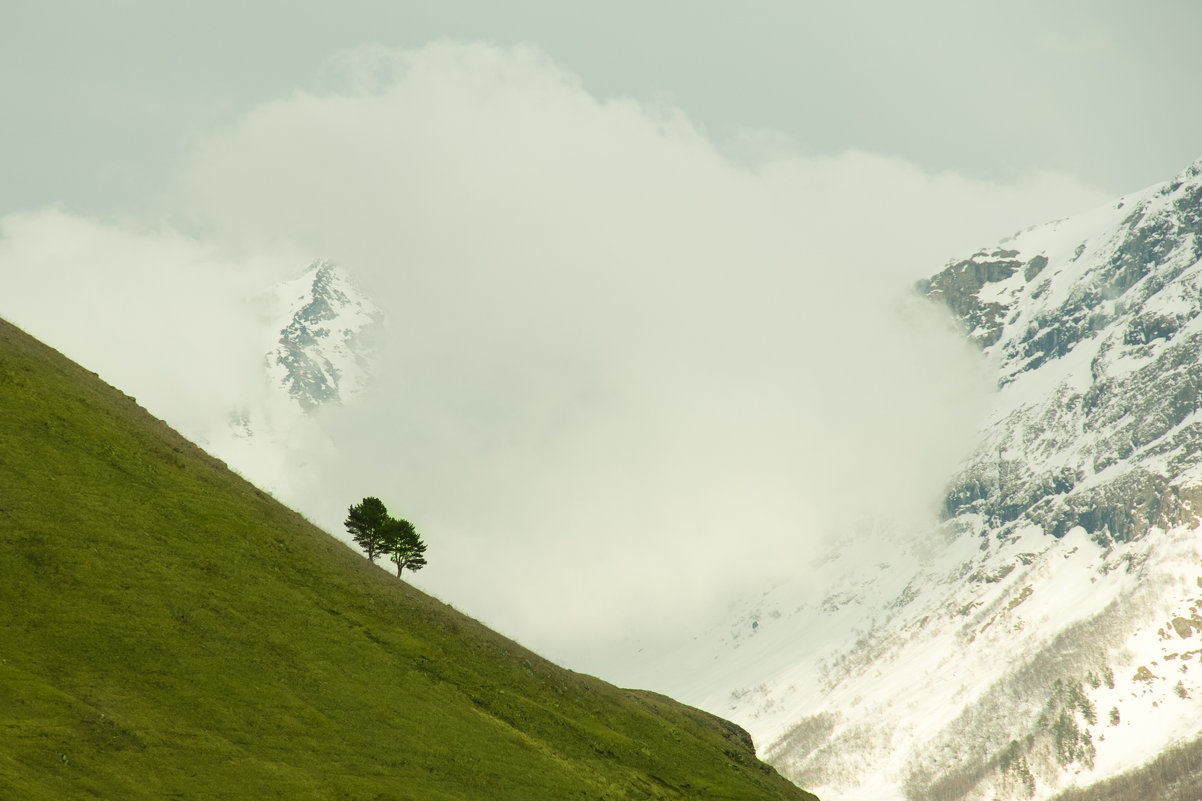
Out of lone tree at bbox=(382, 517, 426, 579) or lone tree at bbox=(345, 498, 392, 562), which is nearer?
lone tree at bbox=(345, 498, 392, 562)

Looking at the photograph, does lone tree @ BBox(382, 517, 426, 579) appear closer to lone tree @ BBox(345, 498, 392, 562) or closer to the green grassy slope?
lone tree @ BBox(345, 498, 392, 562)

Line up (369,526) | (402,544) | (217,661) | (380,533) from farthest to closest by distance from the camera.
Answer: (402,544) → (380,533) → (369,526) → (217,661)

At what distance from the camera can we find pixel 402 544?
324 ft

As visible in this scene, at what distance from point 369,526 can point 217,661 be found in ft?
140

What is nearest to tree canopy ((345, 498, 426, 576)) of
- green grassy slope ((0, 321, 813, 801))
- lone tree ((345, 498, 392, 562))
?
lone tree ((345, 498, 392, 562))

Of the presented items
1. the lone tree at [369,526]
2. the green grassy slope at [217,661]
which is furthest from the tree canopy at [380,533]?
the green grassy slope at [217,661]

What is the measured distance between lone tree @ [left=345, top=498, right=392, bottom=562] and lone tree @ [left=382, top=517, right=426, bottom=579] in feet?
1.69

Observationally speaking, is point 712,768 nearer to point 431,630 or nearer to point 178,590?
point 431,630

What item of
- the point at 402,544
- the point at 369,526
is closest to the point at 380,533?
the point at 369,526

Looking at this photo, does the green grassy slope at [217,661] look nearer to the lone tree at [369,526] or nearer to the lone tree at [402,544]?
the lone tree at [369,526]

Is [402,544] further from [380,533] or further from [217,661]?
[217,661]

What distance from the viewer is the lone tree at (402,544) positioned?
97438mm

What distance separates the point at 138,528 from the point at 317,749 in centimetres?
1753

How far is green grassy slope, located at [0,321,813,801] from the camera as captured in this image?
46.0 m
